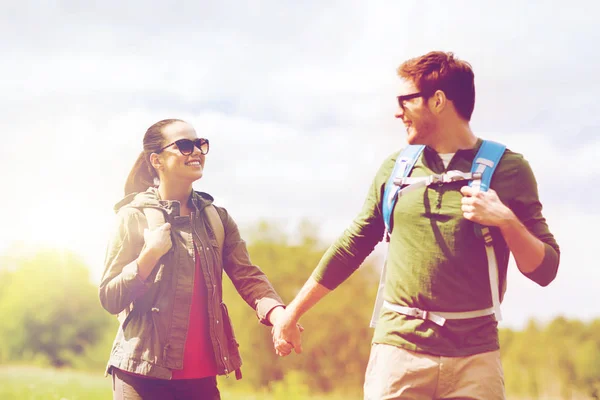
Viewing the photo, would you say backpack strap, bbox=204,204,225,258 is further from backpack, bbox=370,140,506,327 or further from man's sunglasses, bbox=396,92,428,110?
man's sunglasses, bbox=396,92,428,110

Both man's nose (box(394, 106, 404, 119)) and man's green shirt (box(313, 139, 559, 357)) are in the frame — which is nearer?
man's green shirt (box(313, 139, 559, 357))

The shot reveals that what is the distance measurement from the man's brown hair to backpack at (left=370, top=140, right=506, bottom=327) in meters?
0.29

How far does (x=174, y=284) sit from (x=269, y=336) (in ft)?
89.0

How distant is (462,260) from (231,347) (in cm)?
189

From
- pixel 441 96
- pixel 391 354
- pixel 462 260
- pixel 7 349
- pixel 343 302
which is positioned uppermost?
pixel 7 349

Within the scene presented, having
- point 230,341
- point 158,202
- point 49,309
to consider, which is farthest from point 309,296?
point 49,309

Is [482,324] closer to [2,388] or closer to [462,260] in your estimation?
[462,260]

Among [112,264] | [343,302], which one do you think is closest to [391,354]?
[112,264]

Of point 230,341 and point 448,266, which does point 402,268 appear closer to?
point 448,266

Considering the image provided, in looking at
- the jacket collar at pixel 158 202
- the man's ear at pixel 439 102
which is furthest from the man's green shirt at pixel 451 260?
the jacket collar at pixel 158 202

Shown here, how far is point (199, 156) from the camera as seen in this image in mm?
5586

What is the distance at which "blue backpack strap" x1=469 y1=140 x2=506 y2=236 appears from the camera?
4363 millimetres

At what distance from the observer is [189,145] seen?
18.3 ft

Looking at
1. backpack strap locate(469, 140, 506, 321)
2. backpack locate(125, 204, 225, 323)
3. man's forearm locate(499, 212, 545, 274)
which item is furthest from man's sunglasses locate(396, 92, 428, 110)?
backpack locate(125, 204, 225, 323)
